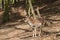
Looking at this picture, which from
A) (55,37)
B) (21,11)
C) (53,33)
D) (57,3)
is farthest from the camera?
(57,3)

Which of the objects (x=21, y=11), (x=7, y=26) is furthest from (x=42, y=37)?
(x=21, y=11)

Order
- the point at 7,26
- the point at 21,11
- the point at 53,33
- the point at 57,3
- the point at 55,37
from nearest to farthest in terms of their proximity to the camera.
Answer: the point at 55,37 < the point at 53,33 < the point at 7,26 < the point at 21,11 < the point at 57,3

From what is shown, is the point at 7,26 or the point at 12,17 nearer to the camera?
the point at 7,26

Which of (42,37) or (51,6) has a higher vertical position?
(51,6)

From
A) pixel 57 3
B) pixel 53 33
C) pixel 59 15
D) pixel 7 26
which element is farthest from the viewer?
pixel 57 3

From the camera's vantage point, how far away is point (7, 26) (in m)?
6.26

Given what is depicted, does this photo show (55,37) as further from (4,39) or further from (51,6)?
(51,6)

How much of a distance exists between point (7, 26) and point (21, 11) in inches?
51.6

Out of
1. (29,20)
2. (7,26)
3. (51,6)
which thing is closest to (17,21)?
(7,26)

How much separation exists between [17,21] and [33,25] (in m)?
1.31

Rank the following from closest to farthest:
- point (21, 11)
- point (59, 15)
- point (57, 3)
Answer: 1. point (59, 15)
2. point (21, 11)
3. point (57, 3)

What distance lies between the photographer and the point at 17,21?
664 centimetres

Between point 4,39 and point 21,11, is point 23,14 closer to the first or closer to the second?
point 21,11

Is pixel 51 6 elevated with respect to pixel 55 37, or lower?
elevated
